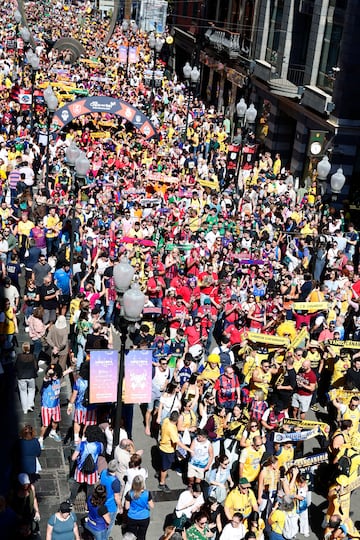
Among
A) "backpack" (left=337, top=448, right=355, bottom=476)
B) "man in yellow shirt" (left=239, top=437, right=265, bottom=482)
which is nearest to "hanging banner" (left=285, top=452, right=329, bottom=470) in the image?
"backpack" (left=337, top=448, right=355, bottom=476)

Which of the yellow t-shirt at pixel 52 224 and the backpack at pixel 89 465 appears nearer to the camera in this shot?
the backpack at pixel 89 465

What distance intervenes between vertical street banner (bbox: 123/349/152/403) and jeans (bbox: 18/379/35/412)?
82.6 inches

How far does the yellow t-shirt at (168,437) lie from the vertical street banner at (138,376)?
1.65ft

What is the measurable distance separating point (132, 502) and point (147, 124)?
19538 mm

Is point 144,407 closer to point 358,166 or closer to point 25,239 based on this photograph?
point 25,239

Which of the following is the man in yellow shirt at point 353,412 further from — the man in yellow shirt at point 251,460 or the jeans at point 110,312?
the jeans at point 110,312

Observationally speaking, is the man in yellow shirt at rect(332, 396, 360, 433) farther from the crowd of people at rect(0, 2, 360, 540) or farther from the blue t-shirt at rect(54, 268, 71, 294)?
the blue t-shirt at rect(54, 268, 71, 294)

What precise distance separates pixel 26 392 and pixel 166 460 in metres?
2.83

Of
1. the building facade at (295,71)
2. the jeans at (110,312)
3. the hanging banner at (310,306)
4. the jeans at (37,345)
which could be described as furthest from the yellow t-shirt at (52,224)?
the building facade at (295,71)

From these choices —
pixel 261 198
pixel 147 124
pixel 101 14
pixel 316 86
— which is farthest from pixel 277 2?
pixel 101 14

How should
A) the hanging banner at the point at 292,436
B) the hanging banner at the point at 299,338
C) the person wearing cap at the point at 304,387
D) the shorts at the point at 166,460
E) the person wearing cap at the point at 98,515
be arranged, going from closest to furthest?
the person wearing cap at the point at 98,515, the hanging banner at the point at 292,436, the shorts at the point at 166,460, the person wearing cap at the point at 304,387, the hanging banner at the point at 299,338

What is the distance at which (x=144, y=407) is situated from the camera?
524 inches

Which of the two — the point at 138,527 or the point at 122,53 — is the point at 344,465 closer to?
the point at 138,527

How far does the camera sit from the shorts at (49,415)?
456 inches
